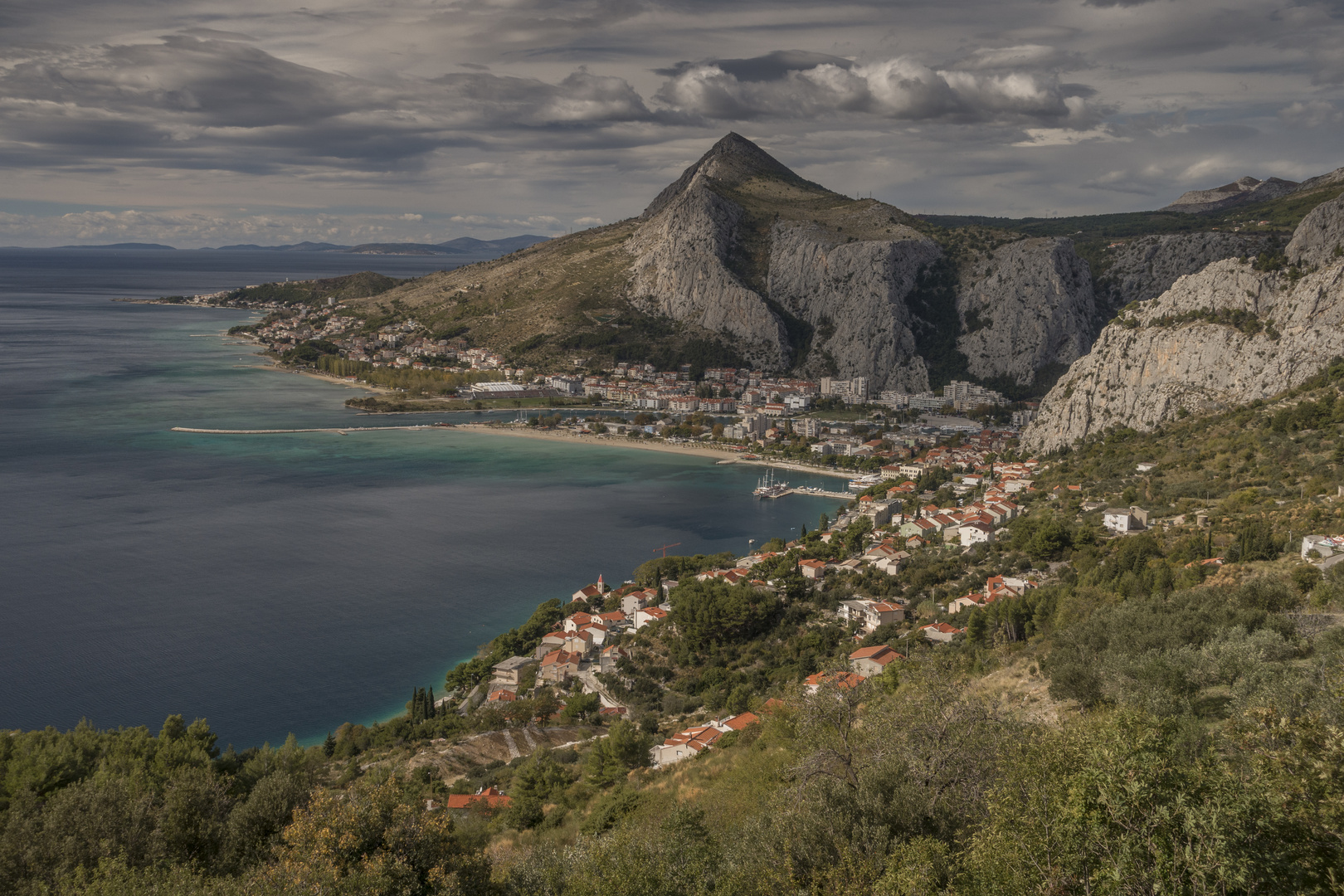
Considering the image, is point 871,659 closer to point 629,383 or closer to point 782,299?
point 629,383

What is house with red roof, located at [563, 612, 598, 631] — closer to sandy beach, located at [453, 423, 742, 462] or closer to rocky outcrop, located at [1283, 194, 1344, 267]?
rocky outcrop, located at [1283, 194, 1344, 267]

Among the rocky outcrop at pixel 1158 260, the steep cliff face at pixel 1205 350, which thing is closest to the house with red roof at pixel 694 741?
the steep cliff face at pixel 1205 350

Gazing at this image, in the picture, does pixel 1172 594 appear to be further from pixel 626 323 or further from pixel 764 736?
pixel 626 323

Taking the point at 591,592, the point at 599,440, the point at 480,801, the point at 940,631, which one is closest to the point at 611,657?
the point at 591,592

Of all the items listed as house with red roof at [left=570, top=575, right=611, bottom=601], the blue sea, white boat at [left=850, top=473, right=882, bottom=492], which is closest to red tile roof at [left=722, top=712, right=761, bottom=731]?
the blue sea

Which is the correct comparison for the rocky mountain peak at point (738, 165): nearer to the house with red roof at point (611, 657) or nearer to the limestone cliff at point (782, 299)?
the limestone cliff at point (782, 299)
